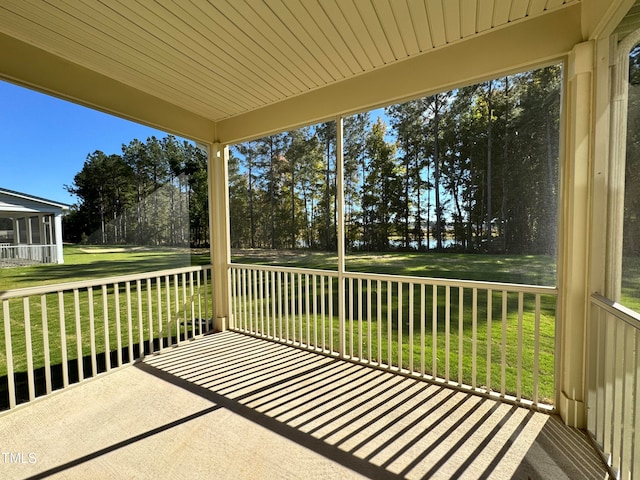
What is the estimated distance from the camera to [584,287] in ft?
5.82

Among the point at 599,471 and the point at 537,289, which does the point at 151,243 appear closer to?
the point at 537,289

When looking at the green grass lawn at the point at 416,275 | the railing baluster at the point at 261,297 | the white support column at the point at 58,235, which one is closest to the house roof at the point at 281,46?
the white support column at the point at 58,235

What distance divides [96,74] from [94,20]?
0.80 metres

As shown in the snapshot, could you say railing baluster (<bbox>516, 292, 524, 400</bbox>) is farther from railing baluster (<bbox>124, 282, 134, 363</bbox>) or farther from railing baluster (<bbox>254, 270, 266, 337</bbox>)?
railing baluster (<bbox>124, 282, 134, 363</bbox>)

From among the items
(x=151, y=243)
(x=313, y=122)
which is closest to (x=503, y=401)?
(x=313, y=122)

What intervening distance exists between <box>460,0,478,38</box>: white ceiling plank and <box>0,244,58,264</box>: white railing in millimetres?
3517

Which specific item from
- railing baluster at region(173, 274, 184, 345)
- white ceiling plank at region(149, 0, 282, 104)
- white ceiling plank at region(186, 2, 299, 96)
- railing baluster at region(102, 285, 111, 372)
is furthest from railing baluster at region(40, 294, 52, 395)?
white ceiling plank at region(186, 2, 299, 96)

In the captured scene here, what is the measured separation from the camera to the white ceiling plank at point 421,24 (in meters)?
1.76

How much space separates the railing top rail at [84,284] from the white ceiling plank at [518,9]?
3.72m

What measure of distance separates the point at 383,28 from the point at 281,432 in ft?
9.08

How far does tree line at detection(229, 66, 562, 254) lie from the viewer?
6.68ft

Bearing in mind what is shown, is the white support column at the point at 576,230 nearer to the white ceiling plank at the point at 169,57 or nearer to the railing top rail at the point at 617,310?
the railing top rail at the point at 617,310

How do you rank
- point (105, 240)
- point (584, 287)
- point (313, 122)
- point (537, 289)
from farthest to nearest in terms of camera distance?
point (313, 122)
point (105, 240)
point (537, 289)
point (584, 287)

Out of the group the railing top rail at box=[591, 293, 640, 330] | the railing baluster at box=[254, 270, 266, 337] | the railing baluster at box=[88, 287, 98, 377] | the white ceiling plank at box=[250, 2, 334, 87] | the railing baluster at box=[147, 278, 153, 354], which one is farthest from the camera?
the railing baluster at box=[254, 270, 266, 337]
